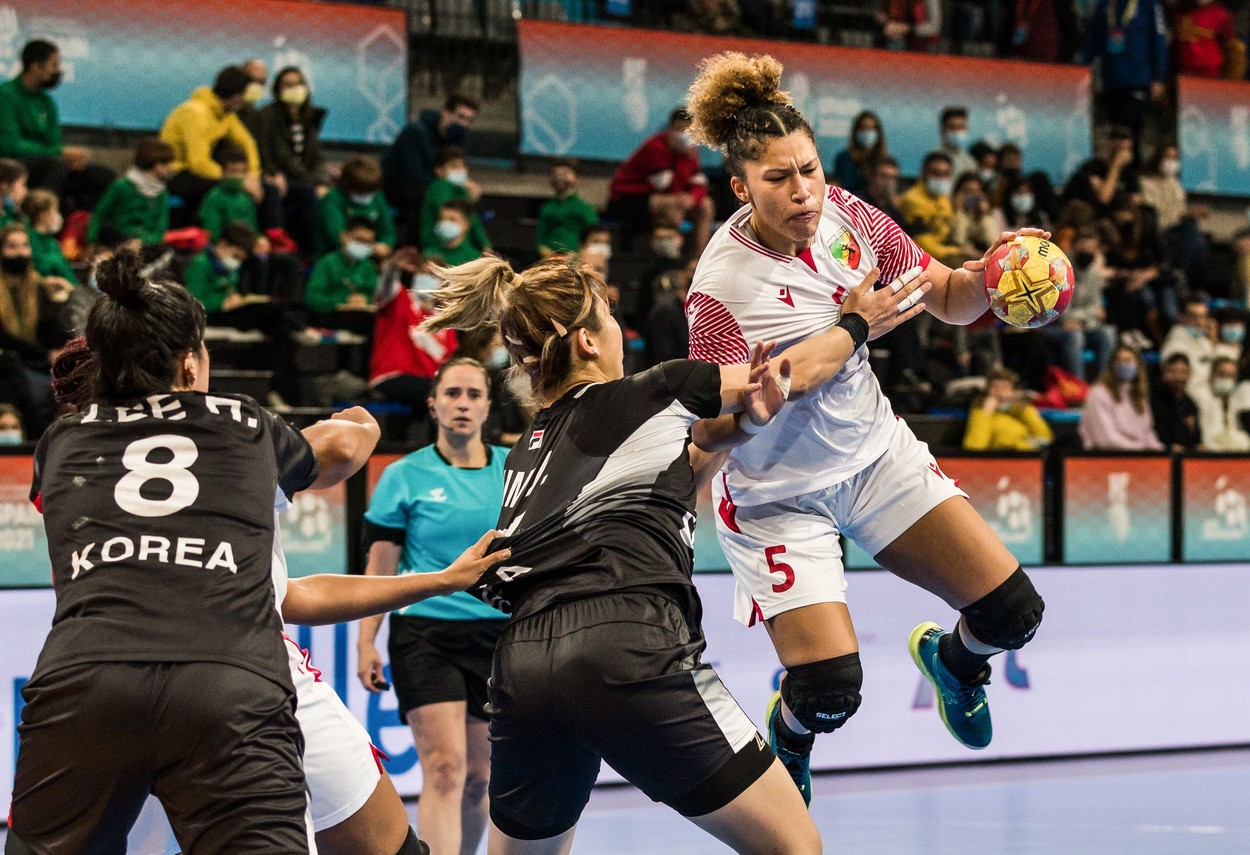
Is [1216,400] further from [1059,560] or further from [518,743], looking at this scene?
[518,743]

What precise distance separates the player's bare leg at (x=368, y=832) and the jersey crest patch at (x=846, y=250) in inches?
81.1

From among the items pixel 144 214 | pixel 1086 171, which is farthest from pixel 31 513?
pixel 1086 171

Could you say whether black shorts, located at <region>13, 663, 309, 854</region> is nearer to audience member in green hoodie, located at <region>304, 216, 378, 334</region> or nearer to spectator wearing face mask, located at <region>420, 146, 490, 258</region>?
audience member in green hoodie, located at <region>304, 216, 378, 334</region>

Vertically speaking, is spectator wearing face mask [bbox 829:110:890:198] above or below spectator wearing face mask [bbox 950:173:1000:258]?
above

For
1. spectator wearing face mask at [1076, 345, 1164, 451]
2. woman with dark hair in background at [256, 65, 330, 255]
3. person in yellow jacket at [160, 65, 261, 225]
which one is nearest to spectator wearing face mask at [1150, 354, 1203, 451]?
spectator wearing face mask at [1076, 345, 1164, 451]

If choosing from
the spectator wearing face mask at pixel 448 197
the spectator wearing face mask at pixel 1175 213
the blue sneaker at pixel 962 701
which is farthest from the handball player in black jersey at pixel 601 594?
the spectator wearing face mask at pixel 1175 213

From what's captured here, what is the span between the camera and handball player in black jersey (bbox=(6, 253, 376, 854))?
9.23ft

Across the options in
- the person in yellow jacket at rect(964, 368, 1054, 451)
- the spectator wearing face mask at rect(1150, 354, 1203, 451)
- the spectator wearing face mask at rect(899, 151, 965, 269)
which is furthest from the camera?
the spectator wearing face mask at rect(899, 151, 965, 269)

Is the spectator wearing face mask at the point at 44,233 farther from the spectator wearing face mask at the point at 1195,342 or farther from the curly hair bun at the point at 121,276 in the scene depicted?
the spectator wearing face mask at the point at 1195,342

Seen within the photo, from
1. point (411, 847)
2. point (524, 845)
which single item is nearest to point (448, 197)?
point (411, 847)

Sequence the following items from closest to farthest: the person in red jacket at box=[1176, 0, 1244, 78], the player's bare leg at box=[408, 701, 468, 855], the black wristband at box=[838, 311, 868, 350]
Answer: the black wristband at box=[838, 311, 868, 350] → the player's bare leg at box=[408, 701, 468, 855] → the person in red jacket at box=[1176, 0, 1244, 78]

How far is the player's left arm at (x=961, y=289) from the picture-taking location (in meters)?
4.55

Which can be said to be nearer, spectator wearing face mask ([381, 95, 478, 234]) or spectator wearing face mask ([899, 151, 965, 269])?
spectator wearing face mask ([381, 95, 478, 234])

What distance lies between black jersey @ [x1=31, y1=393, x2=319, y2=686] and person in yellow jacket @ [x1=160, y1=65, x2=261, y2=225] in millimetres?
7528
